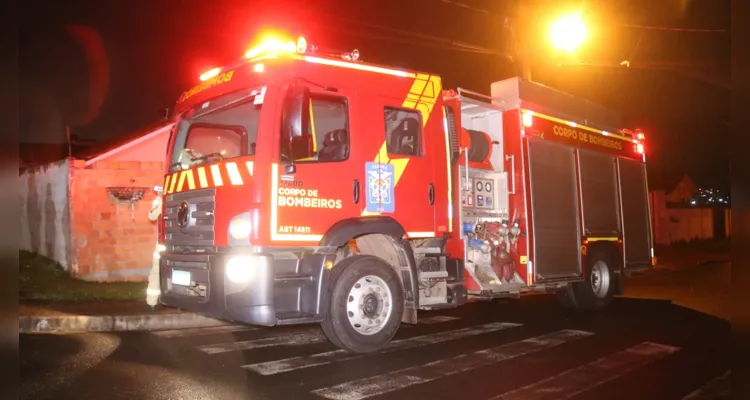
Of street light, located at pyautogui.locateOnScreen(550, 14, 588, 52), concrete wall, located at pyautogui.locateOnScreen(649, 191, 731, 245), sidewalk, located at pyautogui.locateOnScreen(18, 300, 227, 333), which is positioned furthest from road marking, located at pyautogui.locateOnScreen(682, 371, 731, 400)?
concrete wall, located at pyautogui.locateOnScreen(649, 191, 731, 245)

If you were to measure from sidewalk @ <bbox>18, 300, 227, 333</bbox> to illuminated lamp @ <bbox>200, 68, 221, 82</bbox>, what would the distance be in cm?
373

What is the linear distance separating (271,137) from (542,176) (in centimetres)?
480

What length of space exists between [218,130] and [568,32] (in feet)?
33.1

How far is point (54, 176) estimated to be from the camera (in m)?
12.6

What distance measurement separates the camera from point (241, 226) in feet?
18.3

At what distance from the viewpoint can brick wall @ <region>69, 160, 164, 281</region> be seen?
1176 centimetres

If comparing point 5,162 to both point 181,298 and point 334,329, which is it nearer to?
point 334,329

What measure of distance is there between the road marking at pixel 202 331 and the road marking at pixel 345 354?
218 cm

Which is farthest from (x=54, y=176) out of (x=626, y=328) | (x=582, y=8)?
(x=582, y=8)

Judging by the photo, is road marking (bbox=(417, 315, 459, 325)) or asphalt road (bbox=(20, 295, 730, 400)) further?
road marking (bbox=(417, 315, 459, 325))

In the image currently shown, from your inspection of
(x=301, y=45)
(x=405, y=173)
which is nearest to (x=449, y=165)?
(x=405, y=173)

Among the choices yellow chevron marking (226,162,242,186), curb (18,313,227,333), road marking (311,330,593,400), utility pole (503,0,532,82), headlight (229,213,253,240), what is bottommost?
road marking (311,330,593,400)

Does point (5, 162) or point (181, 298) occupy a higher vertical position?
point (5, 162)

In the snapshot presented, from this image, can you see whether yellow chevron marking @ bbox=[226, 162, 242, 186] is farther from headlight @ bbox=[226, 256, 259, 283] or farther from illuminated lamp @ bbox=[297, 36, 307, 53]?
illuminated lamp @ bbox=[297, 36, 307, 53]
